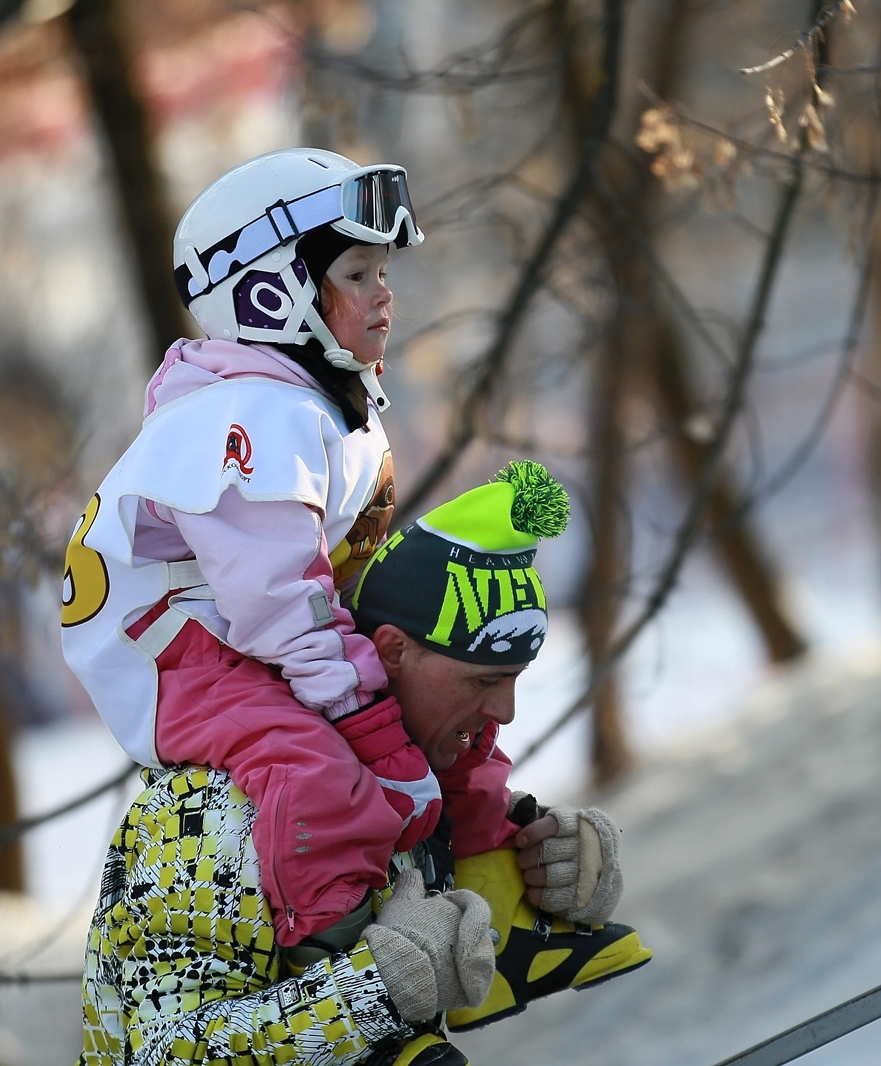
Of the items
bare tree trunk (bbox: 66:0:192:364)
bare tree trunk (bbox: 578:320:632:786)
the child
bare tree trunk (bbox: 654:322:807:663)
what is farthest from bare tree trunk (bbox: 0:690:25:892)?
the child

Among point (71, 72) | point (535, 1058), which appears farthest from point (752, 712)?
point (71, 72)

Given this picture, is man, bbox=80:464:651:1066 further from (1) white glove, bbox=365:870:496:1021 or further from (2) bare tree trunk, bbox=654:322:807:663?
(2) bare tree trunk, bbox=654:322:807:663

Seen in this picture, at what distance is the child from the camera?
191 cm

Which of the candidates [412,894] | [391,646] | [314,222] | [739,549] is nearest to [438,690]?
[391,646]

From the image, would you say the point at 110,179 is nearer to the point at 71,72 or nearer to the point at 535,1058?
the point at 71,72

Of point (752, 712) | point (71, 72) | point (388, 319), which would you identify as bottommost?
point (388, 319)

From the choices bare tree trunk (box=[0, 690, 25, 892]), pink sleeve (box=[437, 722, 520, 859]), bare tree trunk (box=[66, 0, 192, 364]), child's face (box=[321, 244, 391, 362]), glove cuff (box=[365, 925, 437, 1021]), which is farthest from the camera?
bare tree trunk (box=[0, 690, 25, 892])

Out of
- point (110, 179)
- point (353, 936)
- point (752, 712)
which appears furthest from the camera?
point (752, 712)

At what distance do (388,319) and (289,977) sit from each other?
3.40 feet

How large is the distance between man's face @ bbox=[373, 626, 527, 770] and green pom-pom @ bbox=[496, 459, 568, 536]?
0.22m

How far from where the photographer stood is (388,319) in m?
2.20

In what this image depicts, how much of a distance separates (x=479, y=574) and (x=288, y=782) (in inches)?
16.9

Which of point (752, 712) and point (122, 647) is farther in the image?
point (752, 712)

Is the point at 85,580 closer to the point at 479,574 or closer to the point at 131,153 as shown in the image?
Answer: the point at 479,574
